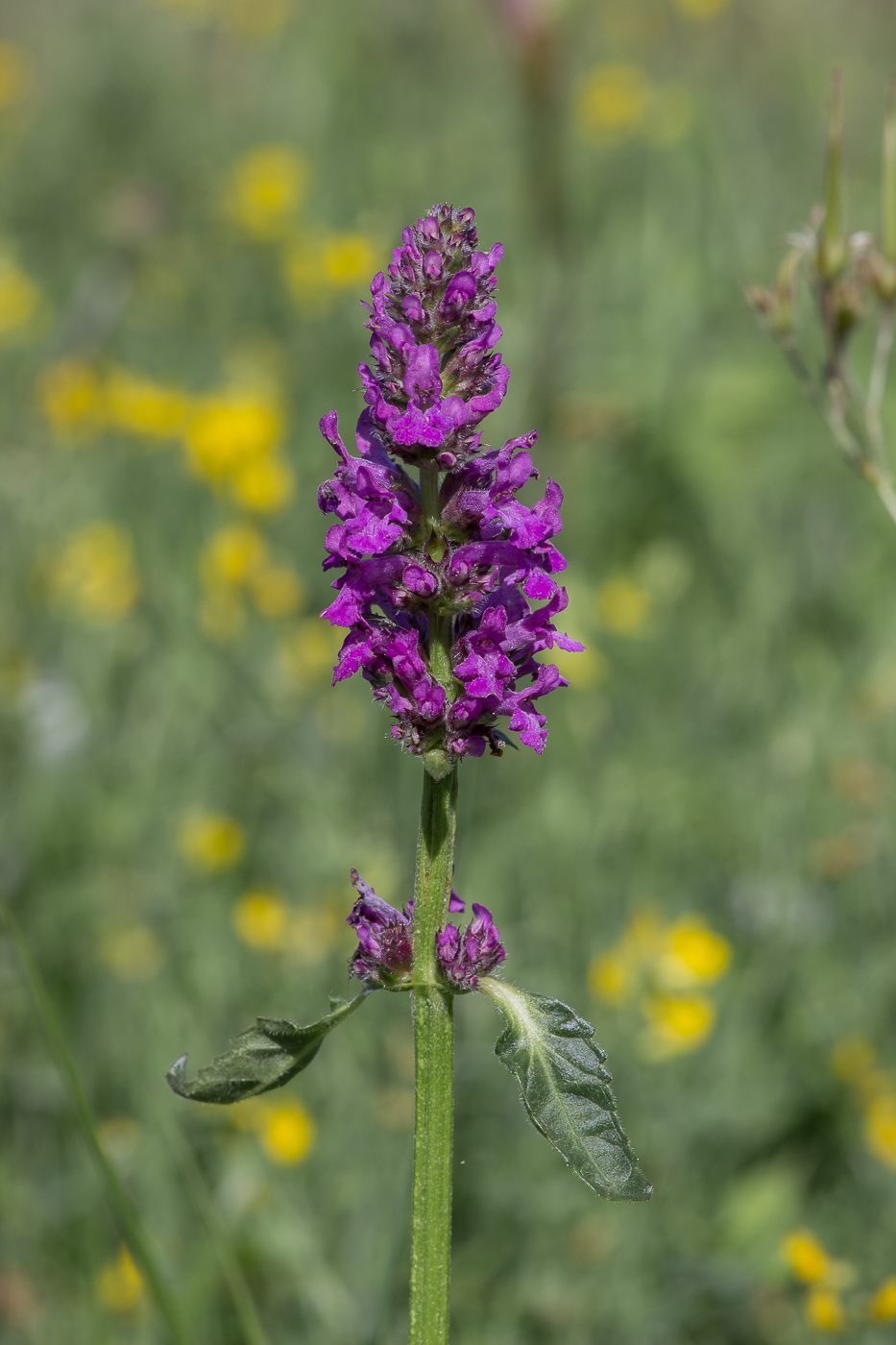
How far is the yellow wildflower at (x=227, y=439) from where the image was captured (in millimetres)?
4094

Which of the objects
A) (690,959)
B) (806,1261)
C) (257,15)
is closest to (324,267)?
(690,959)

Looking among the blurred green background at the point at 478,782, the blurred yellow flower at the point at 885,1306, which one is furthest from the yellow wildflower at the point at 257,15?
the blurred yellow flower at the point at 885,1306

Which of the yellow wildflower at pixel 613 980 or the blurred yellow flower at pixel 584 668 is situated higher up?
the blurred yellow flower at pixel 584 668

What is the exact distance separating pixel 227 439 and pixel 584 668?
4.37 ft

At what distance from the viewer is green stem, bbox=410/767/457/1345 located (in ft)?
4.42

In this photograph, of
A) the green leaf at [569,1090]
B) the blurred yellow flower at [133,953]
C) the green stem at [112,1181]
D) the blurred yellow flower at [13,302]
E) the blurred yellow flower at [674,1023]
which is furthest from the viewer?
the blurred yellow flower at [13,302]

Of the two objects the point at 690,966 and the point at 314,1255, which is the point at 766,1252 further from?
the point at 314,1255

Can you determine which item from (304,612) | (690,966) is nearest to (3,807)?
(304,612)

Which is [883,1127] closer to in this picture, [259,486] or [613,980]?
[613,980]

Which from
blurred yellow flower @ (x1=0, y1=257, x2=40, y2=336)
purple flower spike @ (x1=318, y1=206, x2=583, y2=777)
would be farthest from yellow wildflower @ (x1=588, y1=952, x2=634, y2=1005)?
blurred yellow flower @ (x1=0, y1=257, x2=40, y2=336)

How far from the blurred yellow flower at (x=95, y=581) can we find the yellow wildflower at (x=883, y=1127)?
263 cm

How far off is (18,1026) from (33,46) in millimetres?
8807

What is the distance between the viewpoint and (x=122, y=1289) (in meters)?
2.62

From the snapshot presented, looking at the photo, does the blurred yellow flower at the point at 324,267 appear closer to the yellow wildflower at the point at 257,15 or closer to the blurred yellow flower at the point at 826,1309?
the yellow wildflower at the point at 257,15
